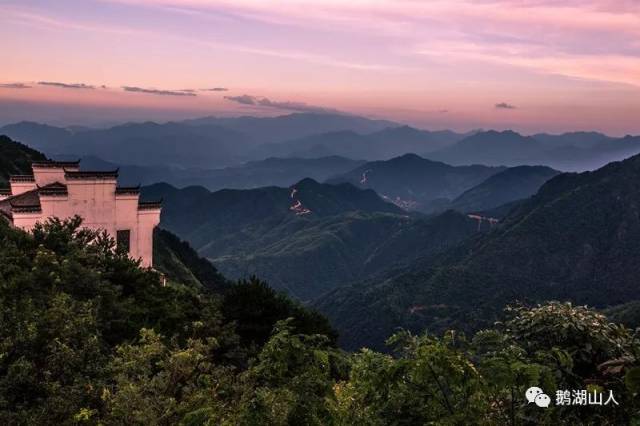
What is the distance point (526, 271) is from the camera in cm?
13288

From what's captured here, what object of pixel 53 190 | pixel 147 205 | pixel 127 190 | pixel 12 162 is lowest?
pixel 12 162

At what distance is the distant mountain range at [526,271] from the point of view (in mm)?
117375

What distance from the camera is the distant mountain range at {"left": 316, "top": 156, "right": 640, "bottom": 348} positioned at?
11738 cm

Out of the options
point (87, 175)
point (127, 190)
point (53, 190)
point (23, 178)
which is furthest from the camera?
point (23, 178)

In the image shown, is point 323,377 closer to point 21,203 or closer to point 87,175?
point 87,175

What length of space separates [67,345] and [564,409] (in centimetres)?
1275

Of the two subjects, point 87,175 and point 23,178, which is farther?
point 23,178

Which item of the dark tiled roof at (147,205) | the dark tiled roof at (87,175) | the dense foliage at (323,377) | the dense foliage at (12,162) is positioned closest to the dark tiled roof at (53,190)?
the dark tiled roof at (87,175)

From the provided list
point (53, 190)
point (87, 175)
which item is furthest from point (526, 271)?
point (53, 190)

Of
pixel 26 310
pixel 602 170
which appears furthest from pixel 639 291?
pixel 26 310

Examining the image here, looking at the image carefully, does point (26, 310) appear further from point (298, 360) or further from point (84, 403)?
point (298, 360)

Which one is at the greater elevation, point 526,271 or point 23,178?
point 23,178

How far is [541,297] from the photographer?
119 meters

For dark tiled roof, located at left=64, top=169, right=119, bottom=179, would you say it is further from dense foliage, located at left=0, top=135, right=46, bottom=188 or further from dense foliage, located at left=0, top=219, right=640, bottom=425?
dense foliage, located at left=0, top=135, right=46, bottom=188
